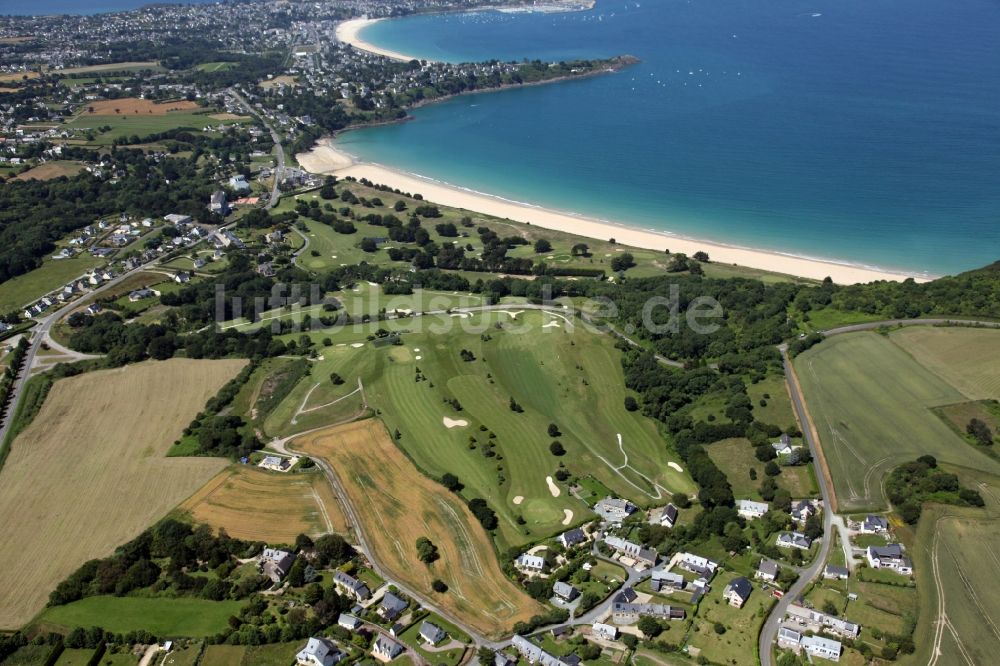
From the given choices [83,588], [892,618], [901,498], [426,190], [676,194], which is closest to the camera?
[892,618]

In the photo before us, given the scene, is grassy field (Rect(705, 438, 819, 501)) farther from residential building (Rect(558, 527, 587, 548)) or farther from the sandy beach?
the sandy beach

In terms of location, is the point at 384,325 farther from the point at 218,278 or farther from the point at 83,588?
the point at 83,588

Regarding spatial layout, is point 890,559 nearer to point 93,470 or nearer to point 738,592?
point 738,592

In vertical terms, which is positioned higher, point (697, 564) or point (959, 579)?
point (959, 579)

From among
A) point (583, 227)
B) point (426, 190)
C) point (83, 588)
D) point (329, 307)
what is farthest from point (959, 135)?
point (83, 588)

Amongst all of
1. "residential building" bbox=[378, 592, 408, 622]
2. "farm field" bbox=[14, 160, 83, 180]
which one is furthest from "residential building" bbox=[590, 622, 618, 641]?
"farm field" bbox=[14, 160, 83, 180]

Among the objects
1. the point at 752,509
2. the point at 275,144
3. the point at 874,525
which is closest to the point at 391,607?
the point at 752,509
